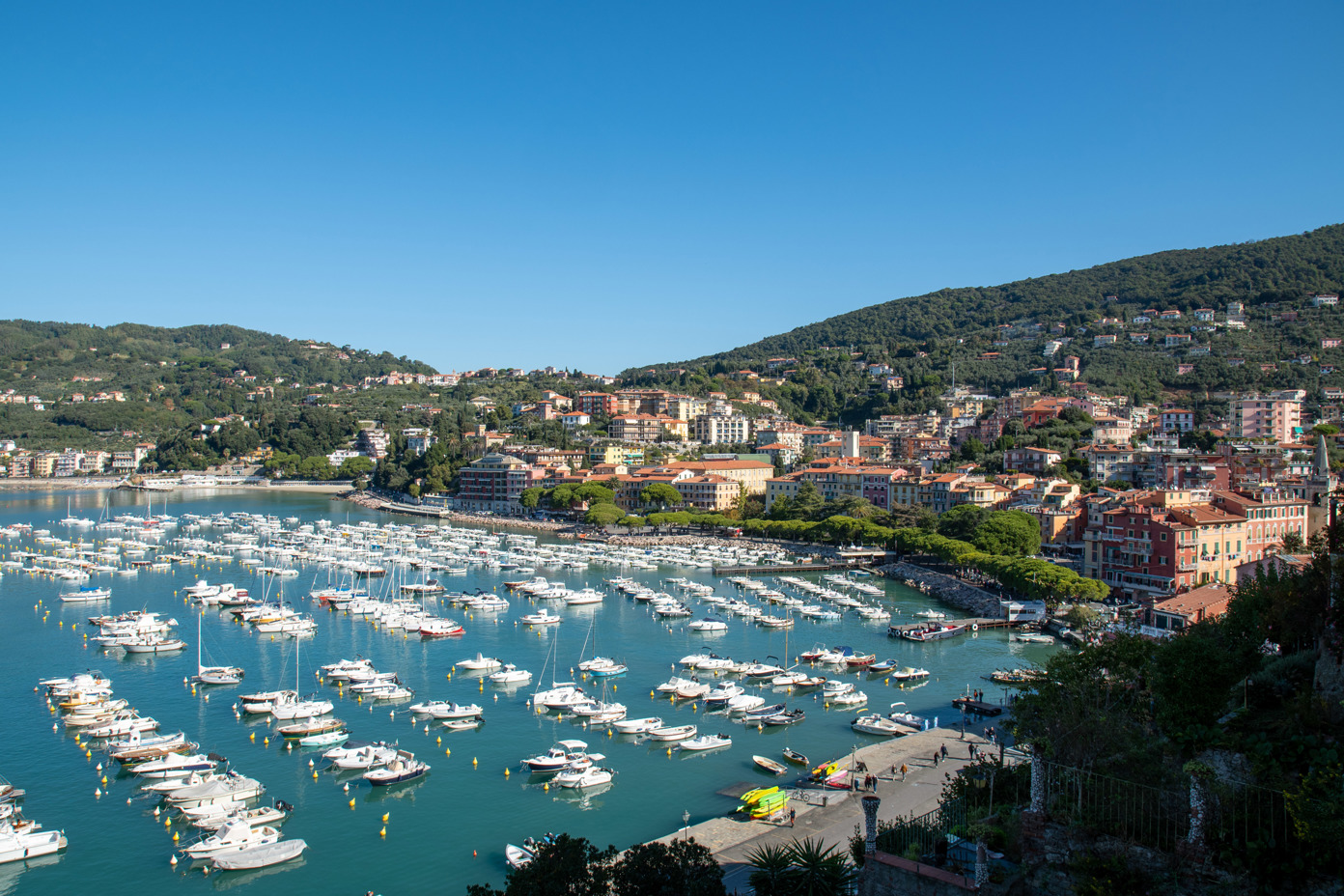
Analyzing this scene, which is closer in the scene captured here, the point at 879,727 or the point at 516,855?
the point at 516,855

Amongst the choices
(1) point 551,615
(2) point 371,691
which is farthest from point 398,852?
(1) point 551,615

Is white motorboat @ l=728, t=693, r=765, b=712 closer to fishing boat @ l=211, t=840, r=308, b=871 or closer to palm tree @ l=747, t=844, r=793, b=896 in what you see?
fishing boat @ l=211, t=840, r=308, b=871

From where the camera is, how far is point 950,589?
1547 inches

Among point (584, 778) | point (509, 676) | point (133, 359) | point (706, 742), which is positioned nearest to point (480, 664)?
point (509, 676)

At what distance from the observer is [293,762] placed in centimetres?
1975

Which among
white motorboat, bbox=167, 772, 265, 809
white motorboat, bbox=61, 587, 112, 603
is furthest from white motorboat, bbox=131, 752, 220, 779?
white motorboat, bbox=61, 587, 112, 603

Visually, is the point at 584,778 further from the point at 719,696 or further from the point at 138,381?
the point at 138,381

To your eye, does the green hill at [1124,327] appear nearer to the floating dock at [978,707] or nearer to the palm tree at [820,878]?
the floating dock at [978,707]

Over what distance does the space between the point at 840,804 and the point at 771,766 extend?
331cm

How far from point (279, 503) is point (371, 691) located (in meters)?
67.8

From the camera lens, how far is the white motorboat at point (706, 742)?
21.0 meters

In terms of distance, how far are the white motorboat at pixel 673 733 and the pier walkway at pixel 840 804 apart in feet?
9.55

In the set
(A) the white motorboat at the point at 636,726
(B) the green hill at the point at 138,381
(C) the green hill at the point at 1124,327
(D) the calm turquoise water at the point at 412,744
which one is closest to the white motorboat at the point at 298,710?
(D) the calm turquoise water at the point at 412,744

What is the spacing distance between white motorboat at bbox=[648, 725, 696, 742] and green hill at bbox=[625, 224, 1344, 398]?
7187cm
